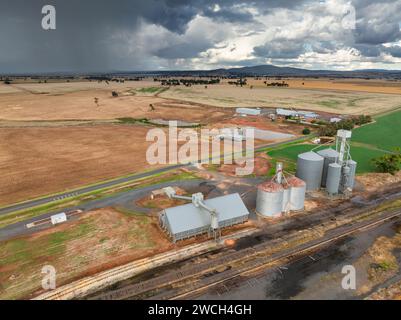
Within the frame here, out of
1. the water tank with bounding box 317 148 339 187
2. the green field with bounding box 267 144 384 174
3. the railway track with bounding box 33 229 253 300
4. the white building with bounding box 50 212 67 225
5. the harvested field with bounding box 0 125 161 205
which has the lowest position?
the railway track with bounding box 33 229 253 300

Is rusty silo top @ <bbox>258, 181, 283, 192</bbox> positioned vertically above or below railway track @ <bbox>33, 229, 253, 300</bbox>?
above

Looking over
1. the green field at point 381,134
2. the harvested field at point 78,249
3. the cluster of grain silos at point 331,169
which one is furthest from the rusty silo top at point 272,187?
the green field at point 381,134

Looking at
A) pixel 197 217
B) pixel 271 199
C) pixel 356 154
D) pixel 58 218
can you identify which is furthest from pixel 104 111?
pixel 271 199

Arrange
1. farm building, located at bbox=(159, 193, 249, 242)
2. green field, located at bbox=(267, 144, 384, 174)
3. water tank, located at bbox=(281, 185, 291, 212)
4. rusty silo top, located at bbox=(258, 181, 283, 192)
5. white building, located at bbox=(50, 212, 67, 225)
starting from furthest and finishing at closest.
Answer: green field, located at bbox=(267, 144, 384, 174)
water tank, located at bbox=(281, 185, 291, 212)
rusty silo top, located at bbox=(258, 181, 283, 192)
white building, located at bbox=(50, 212, 67, 225)
farm building, located at bbox=(159, 193, 249, 242)

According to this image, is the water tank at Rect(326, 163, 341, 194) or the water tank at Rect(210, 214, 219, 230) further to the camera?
the water tank at Rect(326, 163, 341, 194)

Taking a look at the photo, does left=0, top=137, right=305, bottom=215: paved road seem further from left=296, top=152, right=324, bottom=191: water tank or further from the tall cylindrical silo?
the tall cylindrical silo

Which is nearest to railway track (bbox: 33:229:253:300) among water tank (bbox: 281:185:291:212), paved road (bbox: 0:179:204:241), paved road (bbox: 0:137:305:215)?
water tank (bbox: 281:185:291:212)

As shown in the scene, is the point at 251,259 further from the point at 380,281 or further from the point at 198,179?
the point at 198,179
